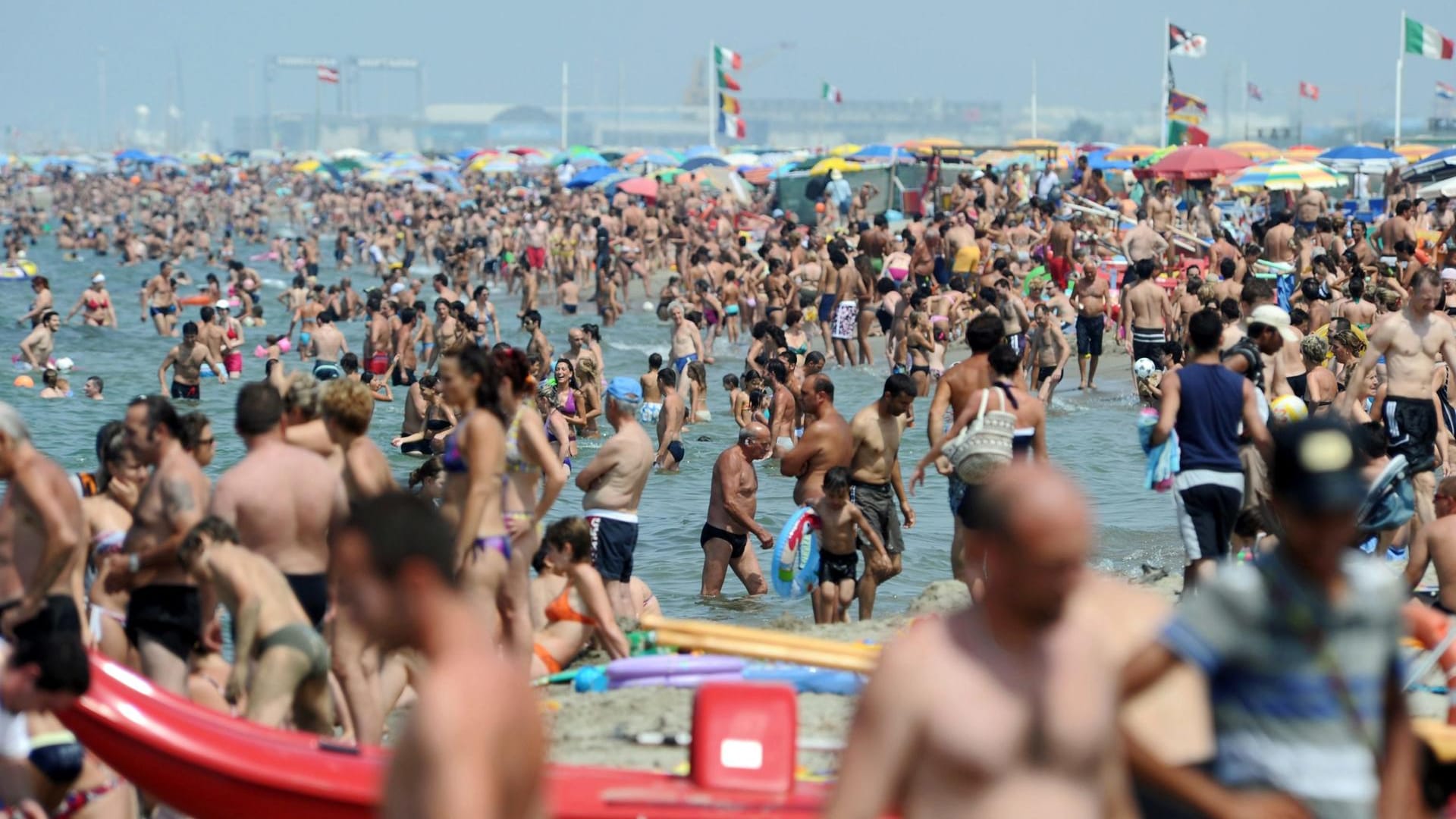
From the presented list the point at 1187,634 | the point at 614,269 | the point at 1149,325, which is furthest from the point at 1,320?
the point at 1187,634

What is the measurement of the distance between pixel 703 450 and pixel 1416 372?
8808 mm

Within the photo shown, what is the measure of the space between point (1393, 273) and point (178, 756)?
13723 millimetres

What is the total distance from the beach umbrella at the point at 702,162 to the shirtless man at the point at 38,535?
41791 mm

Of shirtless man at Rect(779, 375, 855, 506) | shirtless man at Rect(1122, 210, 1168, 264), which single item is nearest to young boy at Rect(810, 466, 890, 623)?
shirtless man at Rect(779, 375, 855, 506)

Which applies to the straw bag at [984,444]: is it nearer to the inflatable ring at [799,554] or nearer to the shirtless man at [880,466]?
the shirtless man at [880,466]

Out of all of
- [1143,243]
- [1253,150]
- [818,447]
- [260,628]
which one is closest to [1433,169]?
[1143,243]

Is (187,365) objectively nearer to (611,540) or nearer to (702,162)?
(611,540)

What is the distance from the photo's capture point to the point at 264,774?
523 centimetres

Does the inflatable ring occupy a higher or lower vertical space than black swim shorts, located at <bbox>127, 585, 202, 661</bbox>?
lower

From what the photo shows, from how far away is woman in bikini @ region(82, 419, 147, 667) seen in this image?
21.2 ft

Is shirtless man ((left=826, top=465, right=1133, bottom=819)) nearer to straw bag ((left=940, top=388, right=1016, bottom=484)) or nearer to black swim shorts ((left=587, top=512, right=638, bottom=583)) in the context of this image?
straw bag ((left=940, top=388, right=1016, bottom=484))

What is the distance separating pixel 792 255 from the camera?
24.7 m

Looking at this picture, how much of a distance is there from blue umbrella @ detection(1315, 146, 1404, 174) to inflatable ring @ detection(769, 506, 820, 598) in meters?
21.6

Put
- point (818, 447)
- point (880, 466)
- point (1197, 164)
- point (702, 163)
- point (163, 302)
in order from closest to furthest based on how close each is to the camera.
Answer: point (880, 466) → point (818, 447) → point (1197, 164) → point (163, 302) → point (702, 163)
